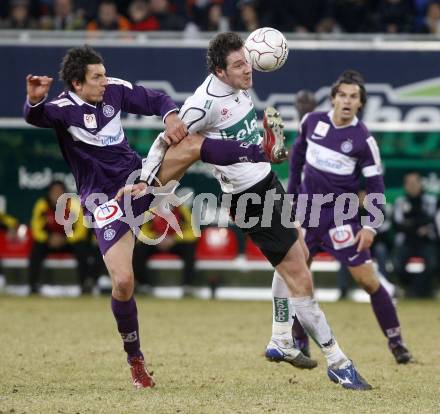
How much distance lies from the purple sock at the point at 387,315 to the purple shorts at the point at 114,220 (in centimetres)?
269

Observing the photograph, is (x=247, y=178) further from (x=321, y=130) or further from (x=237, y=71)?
(x=321, y=130)

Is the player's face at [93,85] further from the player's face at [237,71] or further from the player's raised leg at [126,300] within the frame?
the player's raised leg at [126,300]

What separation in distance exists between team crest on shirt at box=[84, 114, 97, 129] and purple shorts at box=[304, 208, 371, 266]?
8.30ft

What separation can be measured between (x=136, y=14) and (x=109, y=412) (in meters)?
10.3

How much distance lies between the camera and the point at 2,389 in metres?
7.23

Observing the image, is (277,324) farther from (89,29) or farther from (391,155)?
(89,29)

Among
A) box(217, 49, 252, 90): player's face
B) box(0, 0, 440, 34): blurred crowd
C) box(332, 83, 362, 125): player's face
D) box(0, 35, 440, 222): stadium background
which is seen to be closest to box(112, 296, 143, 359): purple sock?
box(217, 49, 252, 90): player's face

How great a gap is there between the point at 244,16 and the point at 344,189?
674cm

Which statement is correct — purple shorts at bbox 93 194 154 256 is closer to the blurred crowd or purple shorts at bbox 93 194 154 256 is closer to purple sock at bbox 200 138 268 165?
purple sock at bbox 200 138 268 165

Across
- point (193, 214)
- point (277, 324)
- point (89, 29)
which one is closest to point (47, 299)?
point (193, 214)

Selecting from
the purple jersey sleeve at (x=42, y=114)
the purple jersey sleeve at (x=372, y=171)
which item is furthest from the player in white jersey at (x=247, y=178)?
the purple jersey sleeve at (x=372, y=171)

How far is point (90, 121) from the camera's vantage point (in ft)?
24.2

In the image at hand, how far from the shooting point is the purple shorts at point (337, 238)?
8914 millimetres

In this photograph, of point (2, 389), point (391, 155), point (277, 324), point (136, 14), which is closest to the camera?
point (2, 389)
